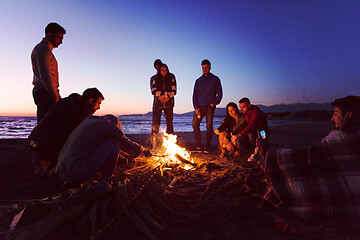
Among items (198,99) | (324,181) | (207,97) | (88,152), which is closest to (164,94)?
(198,99)

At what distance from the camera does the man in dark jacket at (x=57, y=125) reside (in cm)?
279

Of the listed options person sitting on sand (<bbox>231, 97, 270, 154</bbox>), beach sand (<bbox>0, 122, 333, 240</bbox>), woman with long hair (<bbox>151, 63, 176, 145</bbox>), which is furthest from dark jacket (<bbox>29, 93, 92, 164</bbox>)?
person sitting on sand (<bbox>231, 97, 270, 154</bbox>)

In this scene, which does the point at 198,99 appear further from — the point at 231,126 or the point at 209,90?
the point at 231,126

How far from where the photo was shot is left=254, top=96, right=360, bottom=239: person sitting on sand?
1.68m

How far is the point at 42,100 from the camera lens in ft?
11.5

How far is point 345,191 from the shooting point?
5.61 feet

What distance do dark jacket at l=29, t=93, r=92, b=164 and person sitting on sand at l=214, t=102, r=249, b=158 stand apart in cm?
365

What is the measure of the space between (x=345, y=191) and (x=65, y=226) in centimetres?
256

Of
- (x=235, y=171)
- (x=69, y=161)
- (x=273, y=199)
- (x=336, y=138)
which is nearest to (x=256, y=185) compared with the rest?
(x=273, y=199)

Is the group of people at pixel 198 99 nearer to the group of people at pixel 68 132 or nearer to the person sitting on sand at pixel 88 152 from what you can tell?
the group of people at pixel 68 132

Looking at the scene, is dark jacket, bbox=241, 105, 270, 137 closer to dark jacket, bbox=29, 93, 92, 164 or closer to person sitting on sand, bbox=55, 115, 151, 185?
person sitting on sand, bbox=55, 115, 151, 185

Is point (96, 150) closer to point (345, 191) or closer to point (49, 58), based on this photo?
point (49, 58)

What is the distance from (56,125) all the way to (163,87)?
12.7 ft

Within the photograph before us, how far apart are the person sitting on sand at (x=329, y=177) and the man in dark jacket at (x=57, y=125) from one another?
2905 mm
